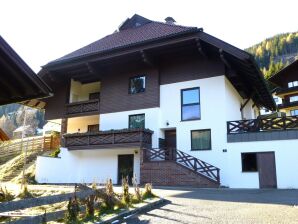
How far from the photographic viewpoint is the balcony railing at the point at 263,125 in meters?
17.2

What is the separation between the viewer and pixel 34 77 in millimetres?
6500

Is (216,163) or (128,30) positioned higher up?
(128,30)

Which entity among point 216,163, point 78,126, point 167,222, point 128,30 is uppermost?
point 128,30

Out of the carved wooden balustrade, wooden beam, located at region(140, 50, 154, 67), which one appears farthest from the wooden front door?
wooden beam, located at region(140, 50, 154, 67)

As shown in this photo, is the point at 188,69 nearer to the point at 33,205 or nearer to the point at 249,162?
the point at 249,162

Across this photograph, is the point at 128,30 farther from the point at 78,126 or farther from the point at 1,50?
the point at 1,50

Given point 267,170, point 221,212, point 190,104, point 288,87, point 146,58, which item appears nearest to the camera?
point 221,212

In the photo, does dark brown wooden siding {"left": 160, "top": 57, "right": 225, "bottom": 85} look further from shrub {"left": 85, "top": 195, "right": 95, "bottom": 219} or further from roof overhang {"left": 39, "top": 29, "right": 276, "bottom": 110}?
shrub {"left": 85, "top": 195, "right": 95, "bottom": 219}

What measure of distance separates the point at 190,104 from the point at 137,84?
4148mm

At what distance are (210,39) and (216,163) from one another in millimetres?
6767

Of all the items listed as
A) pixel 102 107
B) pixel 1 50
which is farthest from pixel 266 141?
pixel 1 50

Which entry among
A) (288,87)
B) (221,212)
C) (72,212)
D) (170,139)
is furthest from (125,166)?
(288,87)

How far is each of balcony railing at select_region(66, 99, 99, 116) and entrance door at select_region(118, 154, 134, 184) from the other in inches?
159

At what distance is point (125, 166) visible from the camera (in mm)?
21031
